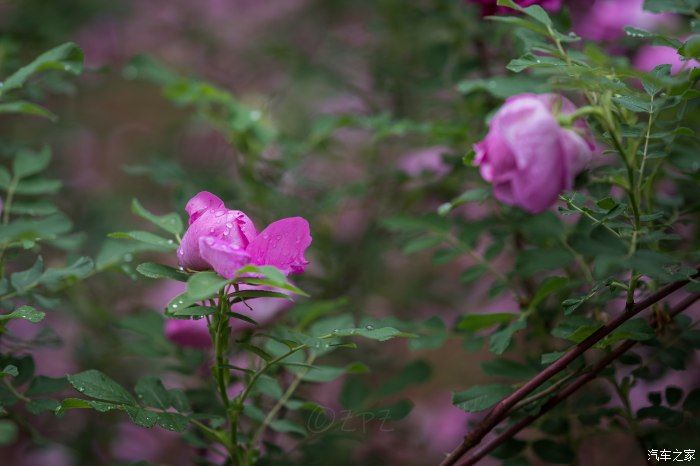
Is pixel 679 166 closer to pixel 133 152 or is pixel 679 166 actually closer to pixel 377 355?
pixel 377 355

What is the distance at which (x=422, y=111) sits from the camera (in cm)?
132

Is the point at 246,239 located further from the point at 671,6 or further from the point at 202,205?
the point at 671,6

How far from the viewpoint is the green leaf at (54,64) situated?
733mm

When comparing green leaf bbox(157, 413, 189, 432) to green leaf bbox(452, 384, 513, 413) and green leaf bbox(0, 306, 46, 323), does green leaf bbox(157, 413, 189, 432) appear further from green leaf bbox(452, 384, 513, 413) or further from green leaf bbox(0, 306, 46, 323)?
green leaf bbox(452, 384, 513, 413)

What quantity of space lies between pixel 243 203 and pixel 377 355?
41 centimetres

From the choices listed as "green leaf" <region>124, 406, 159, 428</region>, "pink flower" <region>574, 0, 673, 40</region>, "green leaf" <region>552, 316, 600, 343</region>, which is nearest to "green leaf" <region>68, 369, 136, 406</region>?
"green leaf" <region>124, 406, 159, 428</region>

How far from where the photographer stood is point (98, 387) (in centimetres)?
67

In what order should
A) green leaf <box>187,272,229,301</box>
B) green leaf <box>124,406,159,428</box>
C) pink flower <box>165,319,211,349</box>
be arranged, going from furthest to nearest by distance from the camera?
1. pink flower <box>165,319,211,349</box>
2. green leaf <box>124,406,159,428</box>
3. green leaf <box>187,272,229,301</box>

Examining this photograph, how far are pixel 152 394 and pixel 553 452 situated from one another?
478mm

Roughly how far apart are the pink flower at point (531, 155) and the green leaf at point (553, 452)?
40 centimetres

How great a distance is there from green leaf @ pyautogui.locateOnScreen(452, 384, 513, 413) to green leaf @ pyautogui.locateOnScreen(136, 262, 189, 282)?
1.03 feet

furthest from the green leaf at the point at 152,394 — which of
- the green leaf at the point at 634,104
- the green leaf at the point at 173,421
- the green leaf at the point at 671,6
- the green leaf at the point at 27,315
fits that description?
the green leaf at the point at 671,6

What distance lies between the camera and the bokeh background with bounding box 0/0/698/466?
42.2 inches

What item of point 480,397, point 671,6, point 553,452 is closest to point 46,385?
point 480,397
